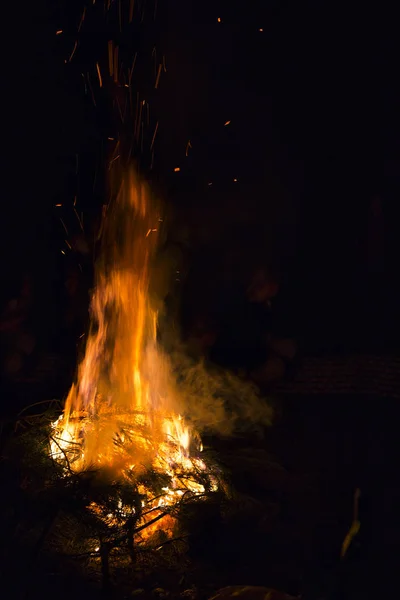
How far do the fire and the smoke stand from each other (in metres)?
0.31

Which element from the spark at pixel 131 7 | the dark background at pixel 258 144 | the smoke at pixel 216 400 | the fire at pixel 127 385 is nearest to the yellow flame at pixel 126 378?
the fire at pixel 127 385

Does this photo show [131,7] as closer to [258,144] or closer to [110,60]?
[110,60]

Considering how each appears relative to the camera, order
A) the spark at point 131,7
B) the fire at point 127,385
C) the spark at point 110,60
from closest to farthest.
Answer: the fire at point 127,385, the spark at point 131,7, the spark at point 110,60

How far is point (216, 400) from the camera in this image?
590cm

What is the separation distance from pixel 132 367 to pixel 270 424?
6.31 ft

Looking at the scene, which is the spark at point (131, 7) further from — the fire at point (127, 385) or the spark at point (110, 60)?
the fire at point (127, 385)

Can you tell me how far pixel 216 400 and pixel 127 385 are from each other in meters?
1.18

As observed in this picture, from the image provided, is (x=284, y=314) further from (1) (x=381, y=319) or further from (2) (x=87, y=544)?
(2) (x=87, y=544)

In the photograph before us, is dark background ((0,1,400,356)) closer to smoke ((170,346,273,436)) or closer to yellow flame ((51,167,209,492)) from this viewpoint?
smoke ((170,346,273,436))

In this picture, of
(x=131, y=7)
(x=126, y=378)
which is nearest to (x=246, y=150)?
(x=131, y=7)

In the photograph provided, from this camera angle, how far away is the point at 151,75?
8.75m

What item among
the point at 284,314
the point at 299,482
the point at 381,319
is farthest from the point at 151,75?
the point at 299,482

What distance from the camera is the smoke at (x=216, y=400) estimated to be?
5809 mm

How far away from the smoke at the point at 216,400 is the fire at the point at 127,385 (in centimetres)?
→ 31
